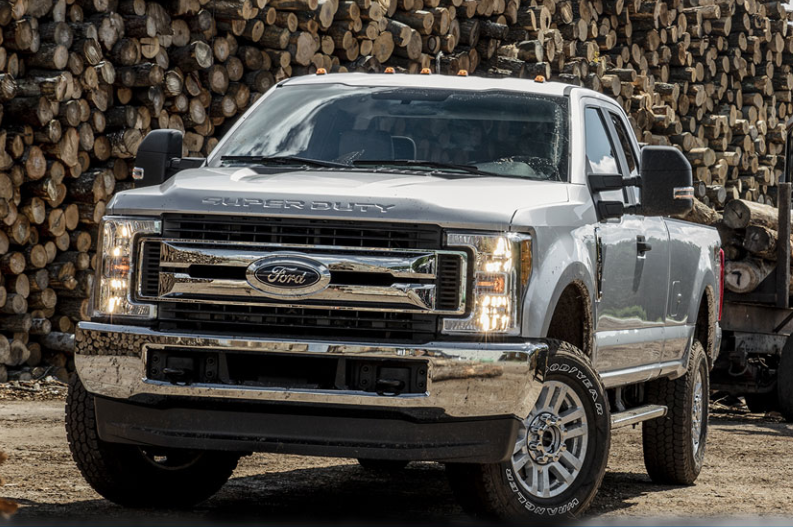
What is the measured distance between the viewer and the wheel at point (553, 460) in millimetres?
5492

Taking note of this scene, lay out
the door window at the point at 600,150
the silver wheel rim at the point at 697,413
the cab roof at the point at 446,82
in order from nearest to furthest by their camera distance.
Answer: the door window at the point at 600,150 < the cab roof at the point at 446,82 < the silver wheel rim at the point at 697,413

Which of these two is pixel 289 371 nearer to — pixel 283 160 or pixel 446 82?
pixel 283 160

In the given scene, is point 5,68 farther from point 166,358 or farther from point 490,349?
point 490,349

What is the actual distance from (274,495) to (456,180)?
1.87 m

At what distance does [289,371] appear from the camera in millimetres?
5324

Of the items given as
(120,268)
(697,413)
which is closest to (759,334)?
(697,413)

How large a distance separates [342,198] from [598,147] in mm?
2086

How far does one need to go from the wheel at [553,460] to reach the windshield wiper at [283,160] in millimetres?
1349

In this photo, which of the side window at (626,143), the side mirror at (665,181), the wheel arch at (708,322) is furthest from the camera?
the wheel arch at (708,322)

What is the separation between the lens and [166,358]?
17.6 feet

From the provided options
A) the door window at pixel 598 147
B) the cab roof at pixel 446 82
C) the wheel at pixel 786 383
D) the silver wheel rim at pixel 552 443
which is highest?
the cab roof at pixel 446 82

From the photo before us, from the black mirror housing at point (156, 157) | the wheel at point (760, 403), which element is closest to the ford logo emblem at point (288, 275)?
the black mirror housing at point (156, 157)

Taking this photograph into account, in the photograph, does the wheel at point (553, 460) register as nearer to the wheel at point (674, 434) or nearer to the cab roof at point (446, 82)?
the cab roof at point (446, 82)

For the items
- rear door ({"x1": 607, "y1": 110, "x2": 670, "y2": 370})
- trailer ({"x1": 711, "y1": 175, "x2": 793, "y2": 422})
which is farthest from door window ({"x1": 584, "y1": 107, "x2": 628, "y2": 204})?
trailer ({"x1": 711, "y1": 175, "x2": 793, "y2": 422})
